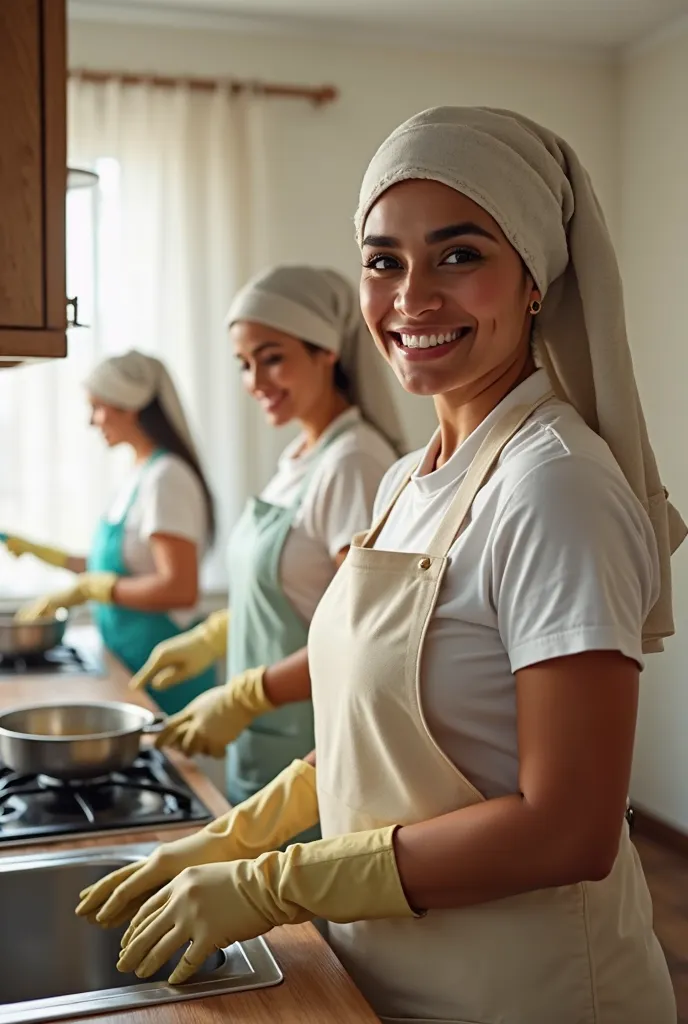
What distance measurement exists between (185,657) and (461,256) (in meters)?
1.30

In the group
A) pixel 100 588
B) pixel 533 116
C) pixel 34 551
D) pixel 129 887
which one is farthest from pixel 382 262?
pixel 533 116

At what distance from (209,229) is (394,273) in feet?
8.34

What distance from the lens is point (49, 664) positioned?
259 centimetres

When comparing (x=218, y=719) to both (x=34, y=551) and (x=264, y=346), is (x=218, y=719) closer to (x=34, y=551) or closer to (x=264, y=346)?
(x=264, y=346)

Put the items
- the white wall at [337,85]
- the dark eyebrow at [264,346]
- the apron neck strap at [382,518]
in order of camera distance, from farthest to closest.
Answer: the white wall at [337,85] < the dark eyebrow at [264,346] < the apron neck strap at [382,518]

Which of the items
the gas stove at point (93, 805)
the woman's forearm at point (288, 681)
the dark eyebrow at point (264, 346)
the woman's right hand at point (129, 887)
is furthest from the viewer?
the dark eyebrow at point (264, 346)

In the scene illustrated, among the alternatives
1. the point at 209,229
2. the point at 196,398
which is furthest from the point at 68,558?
the point at 209,229

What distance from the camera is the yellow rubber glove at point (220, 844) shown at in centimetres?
113

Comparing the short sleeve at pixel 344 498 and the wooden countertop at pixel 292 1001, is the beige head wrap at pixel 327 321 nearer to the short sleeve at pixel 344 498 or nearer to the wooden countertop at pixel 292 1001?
the short sleeve at pixel 344 498

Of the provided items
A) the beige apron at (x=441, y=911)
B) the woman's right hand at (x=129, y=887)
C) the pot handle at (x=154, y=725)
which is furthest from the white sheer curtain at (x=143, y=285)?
the beige apron at (x=441, y=911)

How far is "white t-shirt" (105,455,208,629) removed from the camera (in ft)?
9.03

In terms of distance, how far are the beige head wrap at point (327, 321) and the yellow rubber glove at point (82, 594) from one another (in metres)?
0.94

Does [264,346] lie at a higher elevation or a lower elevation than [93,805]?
higher

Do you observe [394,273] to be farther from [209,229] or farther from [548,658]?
[209,229]
